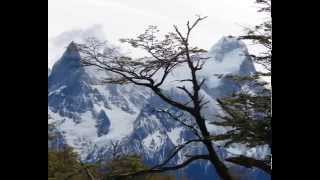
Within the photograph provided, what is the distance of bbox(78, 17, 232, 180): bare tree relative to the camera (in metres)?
6.45

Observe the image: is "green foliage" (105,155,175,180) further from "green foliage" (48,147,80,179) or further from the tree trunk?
the tree trunk

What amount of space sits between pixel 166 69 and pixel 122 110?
3.87 ft

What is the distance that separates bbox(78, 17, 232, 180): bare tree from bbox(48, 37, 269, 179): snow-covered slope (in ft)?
0.34

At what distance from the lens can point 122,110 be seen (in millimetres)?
7598

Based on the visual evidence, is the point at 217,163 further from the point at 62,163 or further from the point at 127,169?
the point at 62,163

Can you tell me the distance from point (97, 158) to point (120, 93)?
958mm

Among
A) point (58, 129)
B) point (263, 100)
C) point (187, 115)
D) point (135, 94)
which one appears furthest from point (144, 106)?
point (263, 100)

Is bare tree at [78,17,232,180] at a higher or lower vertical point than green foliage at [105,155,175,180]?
higher

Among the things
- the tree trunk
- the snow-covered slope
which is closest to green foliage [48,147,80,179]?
the snow-covered slope

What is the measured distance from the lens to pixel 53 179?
624 centimetres

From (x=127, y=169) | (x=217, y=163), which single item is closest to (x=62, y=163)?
(x=127, y=169)

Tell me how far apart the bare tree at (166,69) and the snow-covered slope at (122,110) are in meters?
0.10

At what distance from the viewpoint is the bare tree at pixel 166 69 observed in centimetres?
645
